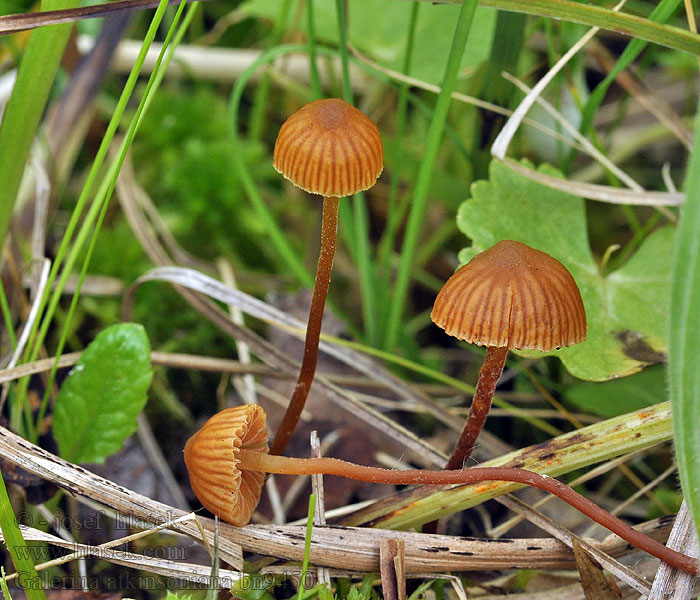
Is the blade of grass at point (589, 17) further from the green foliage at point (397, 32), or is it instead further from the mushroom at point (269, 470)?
the mushroom at point (269, 470)

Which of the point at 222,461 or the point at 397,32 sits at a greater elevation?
the point at 397,32

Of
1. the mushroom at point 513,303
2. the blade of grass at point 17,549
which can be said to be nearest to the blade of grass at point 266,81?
the mushroom at point 513,303

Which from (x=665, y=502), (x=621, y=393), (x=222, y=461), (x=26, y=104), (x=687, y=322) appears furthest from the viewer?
(x=621, y=393)

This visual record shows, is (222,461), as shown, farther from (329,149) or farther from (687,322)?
(687,322)

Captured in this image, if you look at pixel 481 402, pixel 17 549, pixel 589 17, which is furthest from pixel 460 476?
pixel 589 17

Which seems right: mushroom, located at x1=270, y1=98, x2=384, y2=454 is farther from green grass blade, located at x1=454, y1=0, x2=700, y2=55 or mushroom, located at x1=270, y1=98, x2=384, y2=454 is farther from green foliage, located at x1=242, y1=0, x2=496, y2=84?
green foliage, located at x1=242, y1=0, x2=496, y2=84

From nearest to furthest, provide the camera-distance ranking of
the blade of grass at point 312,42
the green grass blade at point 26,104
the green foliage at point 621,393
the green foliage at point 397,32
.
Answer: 1. the green grass blade at point 26,104
2. the blade of grass at point 312,42
3. the green foliage at point 621,393
4. the green foliage at point 397,32
